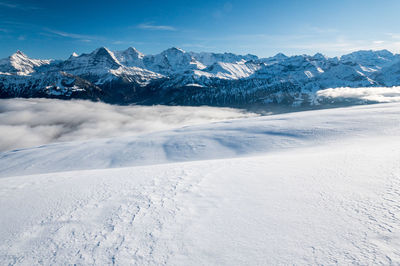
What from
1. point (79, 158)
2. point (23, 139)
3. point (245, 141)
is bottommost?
point (23, 139)

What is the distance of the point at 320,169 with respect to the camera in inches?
341

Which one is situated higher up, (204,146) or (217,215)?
(217,215)

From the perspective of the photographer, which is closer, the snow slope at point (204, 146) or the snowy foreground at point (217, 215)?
the snowy foreground at point (217, 215)

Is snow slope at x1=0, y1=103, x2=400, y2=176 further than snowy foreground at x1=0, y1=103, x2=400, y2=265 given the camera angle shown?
Yes

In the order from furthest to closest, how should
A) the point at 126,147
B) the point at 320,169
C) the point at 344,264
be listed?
1. the point at 126,147
2. the point at 320,169
3. the point at 344,264

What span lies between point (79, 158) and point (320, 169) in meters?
20.7

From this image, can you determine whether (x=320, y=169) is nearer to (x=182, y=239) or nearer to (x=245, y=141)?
(x=182, y=239)

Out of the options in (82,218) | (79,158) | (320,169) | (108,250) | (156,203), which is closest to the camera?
(108,250)

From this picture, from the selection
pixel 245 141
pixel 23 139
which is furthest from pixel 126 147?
pixel 23 139

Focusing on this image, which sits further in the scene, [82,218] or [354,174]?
[354,174]

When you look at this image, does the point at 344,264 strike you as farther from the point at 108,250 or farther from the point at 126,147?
the point at 126,147

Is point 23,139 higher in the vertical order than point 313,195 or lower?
lower

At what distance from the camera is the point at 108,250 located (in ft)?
16.3

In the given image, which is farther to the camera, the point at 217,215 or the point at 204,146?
the point at 204,146
